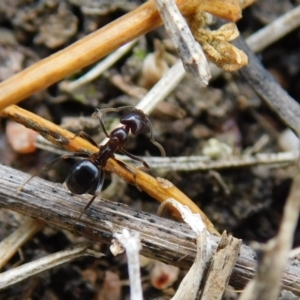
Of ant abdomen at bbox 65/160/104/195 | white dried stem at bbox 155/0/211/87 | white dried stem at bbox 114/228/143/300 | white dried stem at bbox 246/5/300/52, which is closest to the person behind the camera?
white dried stem at bbox 114/228/143/300

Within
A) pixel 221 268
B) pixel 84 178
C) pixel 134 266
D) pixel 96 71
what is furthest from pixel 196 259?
pixel 96 71

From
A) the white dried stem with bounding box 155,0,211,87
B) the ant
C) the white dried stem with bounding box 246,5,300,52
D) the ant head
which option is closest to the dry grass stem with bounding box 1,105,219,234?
the ant

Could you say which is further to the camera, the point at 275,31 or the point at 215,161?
the point at 275,31

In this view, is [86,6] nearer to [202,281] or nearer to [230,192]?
[230,192]

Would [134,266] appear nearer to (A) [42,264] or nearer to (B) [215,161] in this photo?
(A) [42,264]

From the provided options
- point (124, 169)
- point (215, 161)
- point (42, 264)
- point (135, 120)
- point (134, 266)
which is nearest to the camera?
point (134, 266)

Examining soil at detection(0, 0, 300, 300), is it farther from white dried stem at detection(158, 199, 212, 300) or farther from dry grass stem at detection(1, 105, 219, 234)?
white dried stem at detection(158, 199, 212, 300)

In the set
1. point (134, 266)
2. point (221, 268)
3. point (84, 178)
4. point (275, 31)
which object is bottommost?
point (134, 266)

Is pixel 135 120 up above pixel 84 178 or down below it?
above
